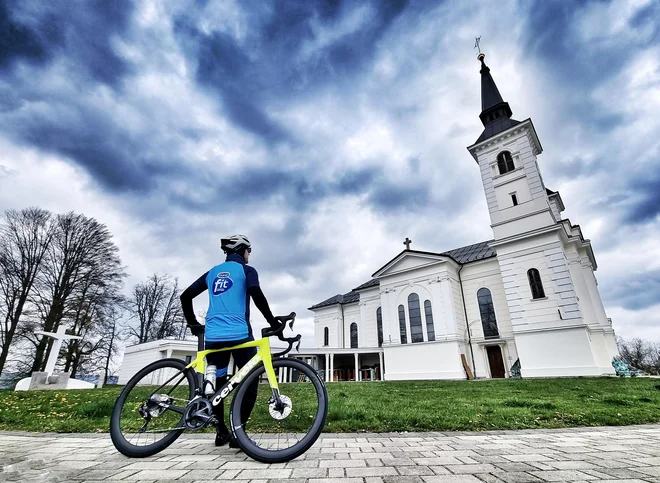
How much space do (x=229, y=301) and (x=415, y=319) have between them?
2133 centimetres

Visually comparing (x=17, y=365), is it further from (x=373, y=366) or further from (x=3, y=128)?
(x=373, y=366)

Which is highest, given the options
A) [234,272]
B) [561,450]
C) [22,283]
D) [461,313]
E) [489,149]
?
[489,149]

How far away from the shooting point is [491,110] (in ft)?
79.3

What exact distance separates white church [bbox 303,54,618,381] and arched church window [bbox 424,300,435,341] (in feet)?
0.22

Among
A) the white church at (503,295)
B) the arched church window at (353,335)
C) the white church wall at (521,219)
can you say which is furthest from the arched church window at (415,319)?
the arched church window at (353,335)

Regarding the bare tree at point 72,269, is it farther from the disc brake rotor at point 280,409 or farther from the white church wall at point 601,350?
the white church wall at point 601,350

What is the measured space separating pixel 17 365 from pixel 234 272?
24.0 meters

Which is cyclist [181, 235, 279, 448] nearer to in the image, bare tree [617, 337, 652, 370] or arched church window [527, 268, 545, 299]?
arched church window [527, 268, 545, 299]

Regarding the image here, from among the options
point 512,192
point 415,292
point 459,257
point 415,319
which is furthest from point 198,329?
point 459,257

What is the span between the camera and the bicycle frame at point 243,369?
2480mm

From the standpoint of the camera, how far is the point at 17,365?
1798 centimetres

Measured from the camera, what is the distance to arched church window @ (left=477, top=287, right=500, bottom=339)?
20188 millimetres

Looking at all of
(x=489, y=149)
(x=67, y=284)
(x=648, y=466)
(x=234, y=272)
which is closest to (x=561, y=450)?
(x=648, y=466)

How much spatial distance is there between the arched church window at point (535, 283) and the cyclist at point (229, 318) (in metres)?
19.1
